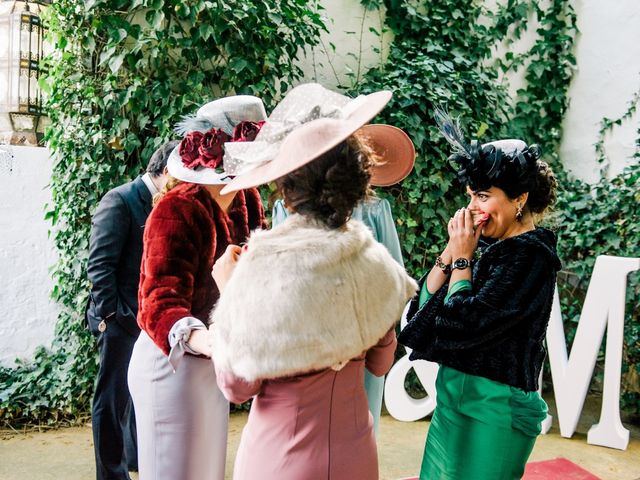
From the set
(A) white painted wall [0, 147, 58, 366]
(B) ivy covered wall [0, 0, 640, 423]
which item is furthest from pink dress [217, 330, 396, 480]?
(A) white painted wall [0, 147, 58, 366]

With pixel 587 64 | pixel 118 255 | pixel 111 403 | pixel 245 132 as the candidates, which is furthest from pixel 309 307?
pixel 587 64

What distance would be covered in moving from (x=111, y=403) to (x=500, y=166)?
89.4 inches

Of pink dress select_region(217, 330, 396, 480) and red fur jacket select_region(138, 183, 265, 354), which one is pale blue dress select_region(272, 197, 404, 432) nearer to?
red fur jacket select_region(138, 183, 265, 354)

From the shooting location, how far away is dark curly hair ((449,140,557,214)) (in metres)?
1.95

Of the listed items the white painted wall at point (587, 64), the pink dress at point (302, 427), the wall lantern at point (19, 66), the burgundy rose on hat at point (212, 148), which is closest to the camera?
the pink dress at point (302, 427)

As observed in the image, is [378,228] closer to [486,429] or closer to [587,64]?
[486,429]

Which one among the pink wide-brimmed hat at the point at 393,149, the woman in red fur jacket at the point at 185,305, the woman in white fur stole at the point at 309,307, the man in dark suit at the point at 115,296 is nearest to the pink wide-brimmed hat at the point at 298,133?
the woman in white fur stole at the point at 309,307

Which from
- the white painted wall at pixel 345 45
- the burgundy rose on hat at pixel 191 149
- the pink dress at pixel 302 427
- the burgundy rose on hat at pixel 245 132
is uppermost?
the white painted wall at pixel 345 45

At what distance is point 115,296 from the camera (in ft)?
9.66

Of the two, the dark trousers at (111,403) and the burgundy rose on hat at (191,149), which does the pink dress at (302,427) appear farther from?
the dark trousers at (111,403)

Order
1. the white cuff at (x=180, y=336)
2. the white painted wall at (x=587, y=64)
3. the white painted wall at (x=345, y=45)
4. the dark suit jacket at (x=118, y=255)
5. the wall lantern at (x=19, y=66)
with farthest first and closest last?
the white painted wall at (x=587, y=64) → the white painted wall at (x=345, y=45) → the wall lantern at (x=19, y=66) → the dark suit jacket at (x=118, y=255) → the white cuff at (x=180, y=336)

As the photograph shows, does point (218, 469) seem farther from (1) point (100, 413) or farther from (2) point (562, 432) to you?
(2) point (562, 432)

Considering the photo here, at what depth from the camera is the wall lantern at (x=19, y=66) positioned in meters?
3.99

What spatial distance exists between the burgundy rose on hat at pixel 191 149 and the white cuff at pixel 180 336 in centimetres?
52
